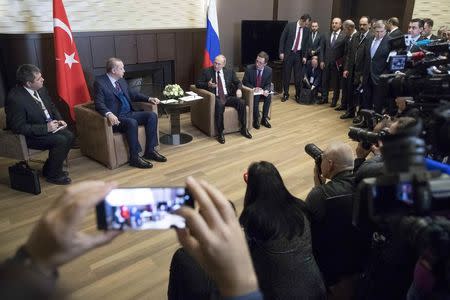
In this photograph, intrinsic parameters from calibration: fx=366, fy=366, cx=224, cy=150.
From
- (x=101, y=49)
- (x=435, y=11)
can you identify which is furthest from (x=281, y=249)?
(x=435, y=11)

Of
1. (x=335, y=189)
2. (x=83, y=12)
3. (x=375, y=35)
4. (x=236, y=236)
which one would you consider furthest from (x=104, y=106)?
(x=375, y=35)

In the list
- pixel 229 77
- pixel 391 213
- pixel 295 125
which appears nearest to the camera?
pixel 391 213

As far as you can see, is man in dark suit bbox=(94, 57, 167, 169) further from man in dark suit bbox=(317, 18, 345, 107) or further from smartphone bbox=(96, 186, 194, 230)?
man in dark suit bbox=(317, 18, 345, 107)

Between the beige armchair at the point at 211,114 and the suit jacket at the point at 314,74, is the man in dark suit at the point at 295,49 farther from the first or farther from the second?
the beige armchair at the point at 211,114

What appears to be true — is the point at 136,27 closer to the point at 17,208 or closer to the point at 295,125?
the point at 295,125

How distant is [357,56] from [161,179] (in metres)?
3.72

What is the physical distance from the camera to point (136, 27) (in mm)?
5211

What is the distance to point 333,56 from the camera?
20.7 feet

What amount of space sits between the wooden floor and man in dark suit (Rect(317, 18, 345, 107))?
0.40 m

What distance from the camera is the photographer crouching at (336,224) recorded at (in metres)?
1.83

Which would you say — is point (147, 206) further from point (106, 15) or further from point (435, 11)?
point (435, 11)

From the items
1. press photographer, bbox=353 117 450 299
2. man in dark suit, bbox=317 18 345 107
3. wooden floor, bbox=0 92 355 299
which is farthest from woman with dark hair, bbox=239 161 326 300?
man in dark suit, bbox=317 18 345 107

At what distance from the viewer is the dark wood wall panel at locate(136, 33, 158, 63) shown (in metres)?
5.12

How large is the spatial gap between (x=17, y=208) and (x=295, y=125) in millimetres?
3762
